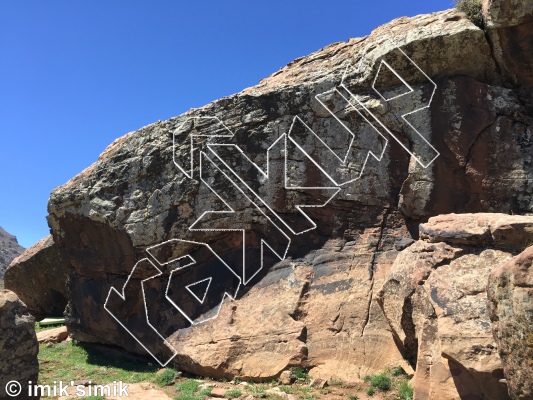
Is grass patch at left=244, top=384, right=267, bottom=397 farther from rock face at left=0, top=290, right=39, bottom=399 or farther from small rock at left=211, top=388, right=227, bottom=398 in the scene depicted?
rock face at left=0, top=290, right=39, bottom=399

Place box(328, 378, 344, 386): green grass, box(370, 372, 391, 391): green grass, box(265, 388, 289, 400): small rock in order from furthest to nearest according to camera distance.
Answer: box(328, 378, 344, 386): green grass < box(265, 388, 289, 400): small rock < box(370, 372, 391, 391): green grass

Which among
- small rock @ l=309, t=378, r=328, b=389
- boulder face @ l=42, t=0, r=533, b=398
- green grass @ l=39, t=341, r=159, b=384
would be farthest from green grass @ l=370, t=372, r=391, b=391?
green grass @ l=39, t=341, r=159, b=384

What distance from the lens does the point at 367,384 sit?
9734mm

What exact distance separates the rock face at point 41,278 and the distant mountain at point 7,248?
120 ft

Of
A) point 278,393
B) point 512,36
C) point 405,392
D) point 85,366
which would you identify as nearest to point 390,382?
point 405,392

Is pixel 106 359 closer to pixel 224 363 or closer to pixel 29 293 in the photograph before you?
pixel 224 363

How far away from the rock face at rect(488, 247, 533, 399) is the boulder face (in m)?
2.53

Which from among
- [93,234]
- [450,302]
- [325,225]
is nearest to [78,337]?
[93,234]

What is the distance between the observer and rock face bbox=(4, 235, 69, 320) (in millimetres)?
21516

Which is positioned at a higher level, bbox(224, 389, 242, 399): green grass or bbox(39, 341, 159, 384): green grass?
bbox(39, 341, 159, 384): green grass

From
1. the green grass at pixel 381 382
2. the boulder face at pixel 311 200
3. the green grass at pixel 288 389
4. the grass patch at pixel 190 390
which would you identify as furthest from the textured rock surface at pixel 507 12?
the grass patch at pixel 190 390

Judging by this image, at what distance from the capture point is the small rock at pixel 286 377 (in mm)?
10453

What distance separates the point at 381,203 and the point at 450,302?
4.69 m

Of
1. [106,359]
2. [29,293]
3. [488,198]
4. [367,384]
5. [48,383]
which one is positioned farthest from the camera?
[29,293]
